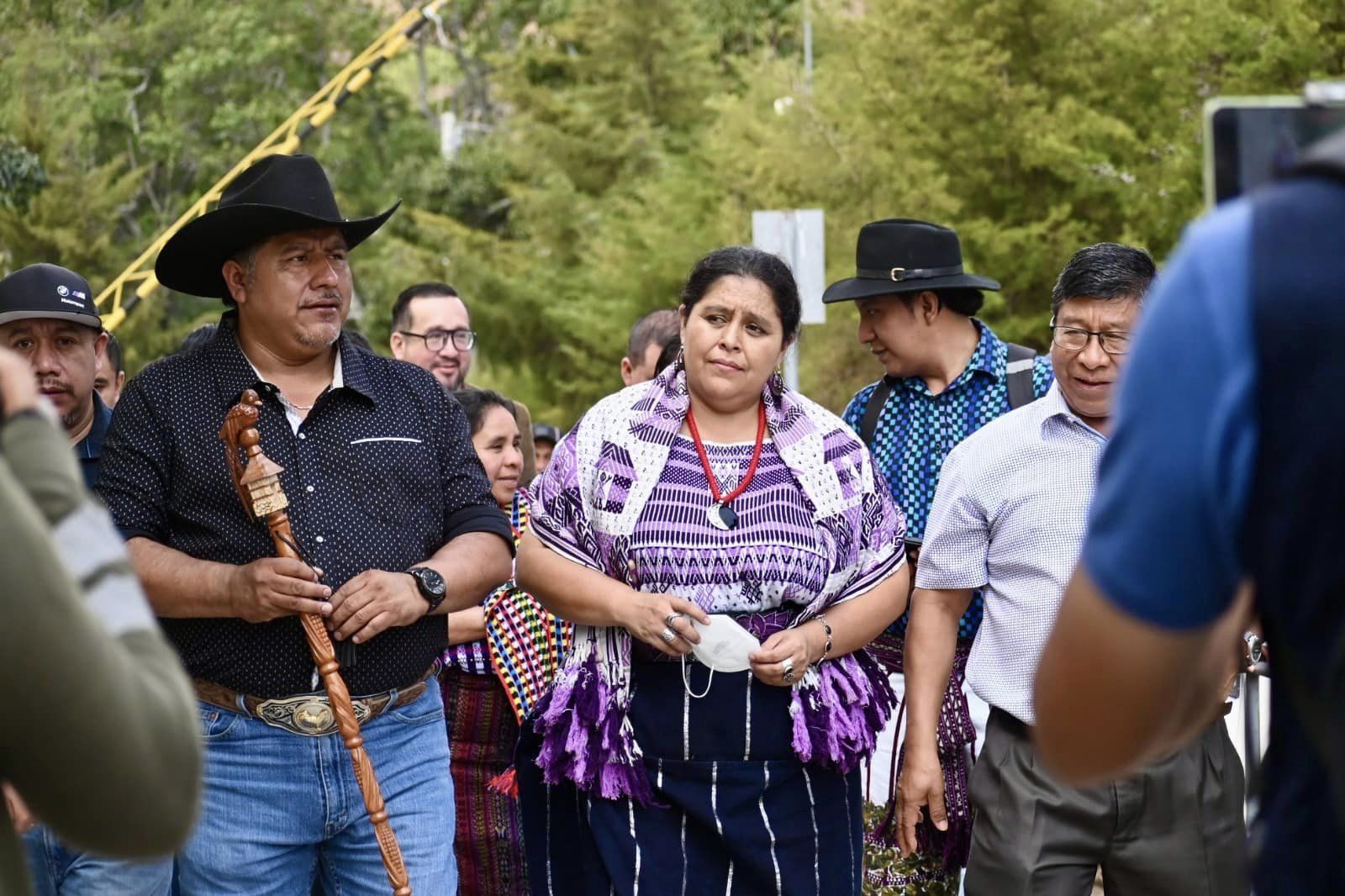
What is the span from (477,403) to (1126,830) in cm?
317

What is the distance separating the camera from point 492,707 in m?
6.04

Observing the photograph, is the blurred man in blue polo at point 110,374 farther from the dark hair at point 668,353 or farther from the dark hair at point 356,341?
the dark hair at point 668,353

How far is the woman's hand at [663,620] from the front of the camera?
4.38 meters

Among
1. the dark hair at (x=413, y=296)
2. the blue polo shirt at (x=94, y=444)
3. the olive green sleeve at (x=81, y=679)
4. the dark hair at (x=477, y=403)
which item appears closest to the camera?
the olive green sleeve at (x=81, y=679)

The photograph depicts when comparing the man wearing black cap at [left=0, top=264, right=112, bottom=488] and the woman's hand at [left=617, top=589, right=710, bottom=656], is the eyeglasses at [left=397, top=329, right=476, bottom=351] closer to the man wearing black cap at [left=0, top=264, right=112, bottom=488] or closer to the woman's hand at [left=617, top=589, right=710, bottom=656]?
the man wearing black cap at [left=0, top=264, right=112, bottom=488]

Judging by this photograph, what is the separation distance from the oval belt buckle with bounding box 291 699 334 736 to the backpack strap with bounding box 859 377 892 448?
2300 millimetres

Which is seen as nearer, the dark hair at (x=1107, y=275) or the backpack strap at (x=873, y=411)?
the dark hair at (x=1107, y=275)

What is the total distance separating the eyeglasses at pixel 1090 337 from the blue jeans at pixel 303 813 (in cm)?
192

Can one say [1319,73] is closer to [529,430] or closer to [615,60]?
[529,430]

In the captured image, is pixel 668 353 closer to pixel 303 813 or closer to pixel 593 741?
pixel 593 741

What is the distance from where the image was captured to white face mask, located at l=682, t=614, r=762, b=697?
447cm

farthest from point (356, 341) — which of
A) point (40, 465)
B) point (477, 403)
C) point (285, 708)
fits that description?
point (40, 465)

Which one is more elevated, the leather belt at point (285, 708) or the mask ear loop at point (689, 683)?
the leather belt at point (285, 708)

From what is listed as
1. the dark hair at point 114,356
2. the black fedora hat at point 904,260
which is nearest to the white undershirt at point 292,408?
the black fedora hat at point 904,260
